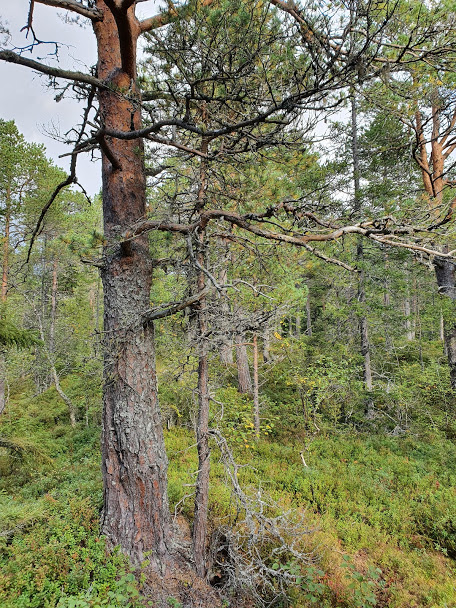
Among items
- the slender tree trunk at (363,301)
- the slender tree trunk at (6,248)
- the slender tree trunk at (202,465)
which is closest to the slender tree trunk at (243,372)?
the slender tree trunk at (363,301)

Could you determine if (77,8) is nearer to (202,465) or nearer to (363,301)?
(202,465)

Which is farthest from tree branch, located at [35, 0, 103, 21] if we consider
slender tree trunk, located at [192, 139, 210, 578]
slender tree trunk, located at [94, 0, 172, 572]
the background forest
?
slender tree trunk, located at [192, 139, 210, 578]

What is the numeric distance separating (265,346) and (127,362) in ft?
5.56

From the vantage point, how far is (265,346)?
389 centimetres

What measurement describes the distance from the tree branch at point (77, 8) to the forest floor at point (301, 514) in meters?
4.46

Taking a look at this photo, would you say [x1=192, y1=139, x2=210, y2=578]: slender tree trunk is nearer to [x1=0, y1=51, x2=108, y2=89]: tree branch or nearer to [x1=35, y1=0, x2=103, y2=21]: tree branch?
[x1=0, y1=51, x2=108, y2=89]: tree branch

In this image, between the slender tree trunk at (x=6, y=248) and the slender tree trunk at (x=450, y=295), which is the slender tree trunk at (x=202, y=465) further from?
the slender tree trunk at (x=6, y=248)

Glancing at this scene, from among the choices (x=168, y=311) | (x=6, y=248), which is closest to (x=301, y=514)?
(x=168, y=311)

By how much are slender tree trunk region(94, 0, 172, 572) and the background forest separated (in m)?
0.19

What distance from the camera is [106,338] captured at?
319 centimetres

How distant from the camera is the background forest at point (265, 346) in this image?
2684mm

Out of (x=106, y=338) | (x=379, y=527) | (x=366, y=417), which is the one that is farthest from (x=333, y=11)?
(x=366, y=417)

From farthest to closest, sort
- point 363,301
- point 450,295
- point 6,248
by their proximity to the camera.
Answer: point 6,248
point 363,301
point 450,295

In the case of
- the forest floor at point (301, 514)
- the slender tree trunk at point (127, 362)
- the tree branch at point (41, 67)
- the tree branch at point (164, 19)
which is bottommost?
the forest floor at point (301, 514)
